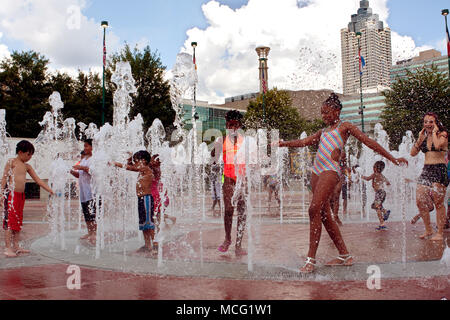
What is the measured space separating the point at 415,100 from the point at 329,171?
29923 mm

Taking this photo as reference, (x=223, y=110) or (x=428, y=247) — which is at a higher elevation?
(x=223, y=110)

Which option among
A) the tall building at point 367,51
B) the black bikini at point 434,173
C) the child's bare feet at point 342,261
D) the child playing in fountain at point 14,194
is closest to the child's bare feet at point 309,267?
the child's bare feet at point 342,261

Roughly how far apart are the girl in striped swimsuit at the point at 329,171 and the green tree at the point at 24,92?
28.6m

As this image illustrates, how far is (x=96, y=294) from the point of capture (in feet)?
10.5

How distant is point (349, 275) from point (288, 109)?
36474mm

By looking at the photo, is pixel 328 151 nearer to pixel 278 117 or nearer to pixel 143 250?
pixel 143 250

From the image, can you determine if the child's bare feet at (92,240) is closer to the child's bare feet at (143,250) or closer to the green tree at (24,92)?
the child's bare feet at (143,250)

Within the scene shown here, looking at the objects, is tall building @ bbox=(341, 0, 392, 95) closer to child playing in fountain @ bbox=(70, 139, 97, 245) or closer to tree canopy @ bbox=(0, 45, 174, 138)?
tree canopy @ bbox=(0, 45, 174, 138)

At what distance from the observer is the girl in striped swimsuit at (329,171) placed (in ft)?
13.4

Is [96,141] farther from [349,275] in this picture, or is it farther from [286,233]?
[349,275]

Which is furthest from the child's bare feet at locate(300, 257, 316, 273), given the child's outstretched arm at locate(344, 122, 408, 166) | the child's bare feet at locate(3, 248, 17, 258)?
the child's bare feet at locate(3, 248, 17, 258)

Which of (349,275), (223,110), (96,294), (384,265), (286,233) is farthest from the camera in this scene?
(223,110)
